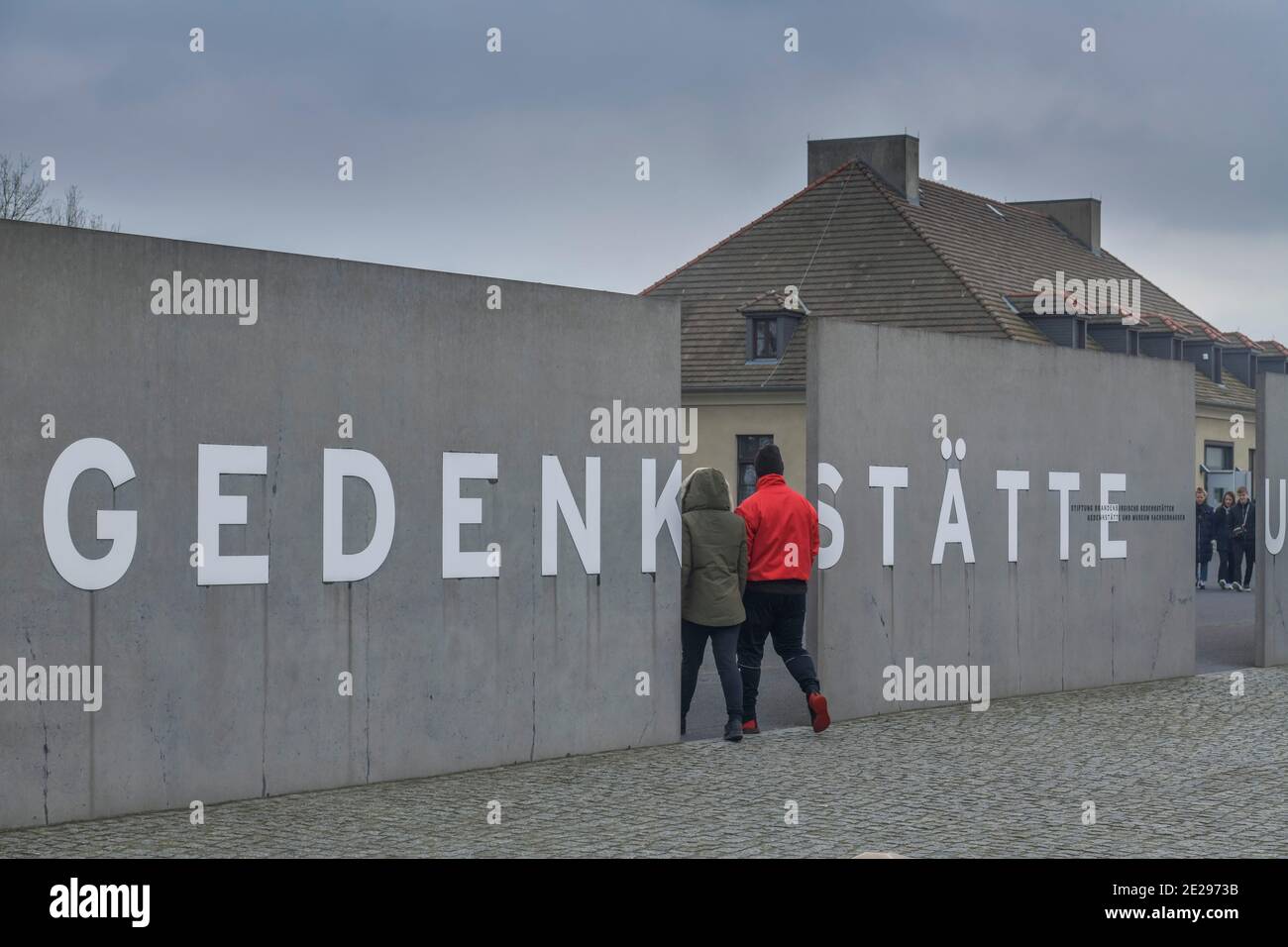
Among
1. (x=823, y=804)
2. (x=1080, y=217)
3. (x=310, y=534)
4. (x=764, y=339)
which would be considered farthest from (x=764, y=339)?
(x=823, y=804)

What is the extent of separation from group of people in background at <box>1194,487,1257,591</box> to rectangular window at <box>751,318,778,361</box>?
1348 centimetres

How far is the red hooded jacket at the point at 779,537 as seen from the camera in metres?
12.2

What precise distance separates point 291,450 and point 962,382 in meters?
6.56

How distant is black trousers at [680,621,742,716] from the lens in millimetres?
11875

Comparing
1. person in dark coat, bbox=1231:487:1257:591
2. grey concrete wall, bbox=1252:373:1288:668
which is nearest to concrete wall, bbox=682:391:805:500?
person in dark coat, bbox=1231:487:1257:591

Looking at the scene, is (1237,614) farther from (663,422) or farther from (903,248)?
(903,248)

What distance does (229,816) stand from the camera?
29.5ft

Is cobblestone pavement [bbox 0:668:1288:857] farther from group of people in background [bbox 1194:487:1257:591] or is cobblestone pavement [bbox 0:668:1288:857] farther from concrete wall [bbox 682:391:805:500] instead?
concrete wall [bbox 682:391:805:500]

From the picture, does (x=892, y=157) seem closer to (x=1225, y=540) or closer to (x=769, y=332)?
(x=769, y=332)

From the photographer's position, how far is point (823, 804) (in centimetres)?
944

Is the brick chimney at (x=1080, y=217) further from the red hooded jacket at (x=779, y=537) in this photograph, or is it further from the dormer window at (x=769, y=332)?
the red hooded jacket at (x=779, y=537)

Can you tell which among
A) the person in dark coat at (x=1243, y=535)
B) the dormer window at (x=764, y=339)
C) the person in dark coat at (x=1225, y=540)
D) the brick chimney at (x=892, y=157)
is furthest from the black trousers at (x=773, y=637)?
the brick chimney at (x=892, y=157)

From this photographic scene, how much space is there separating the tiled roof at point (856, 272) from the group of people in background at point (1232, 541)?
10.3 metres

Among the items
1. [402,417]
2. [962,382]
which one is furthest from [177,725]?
[962,382]
